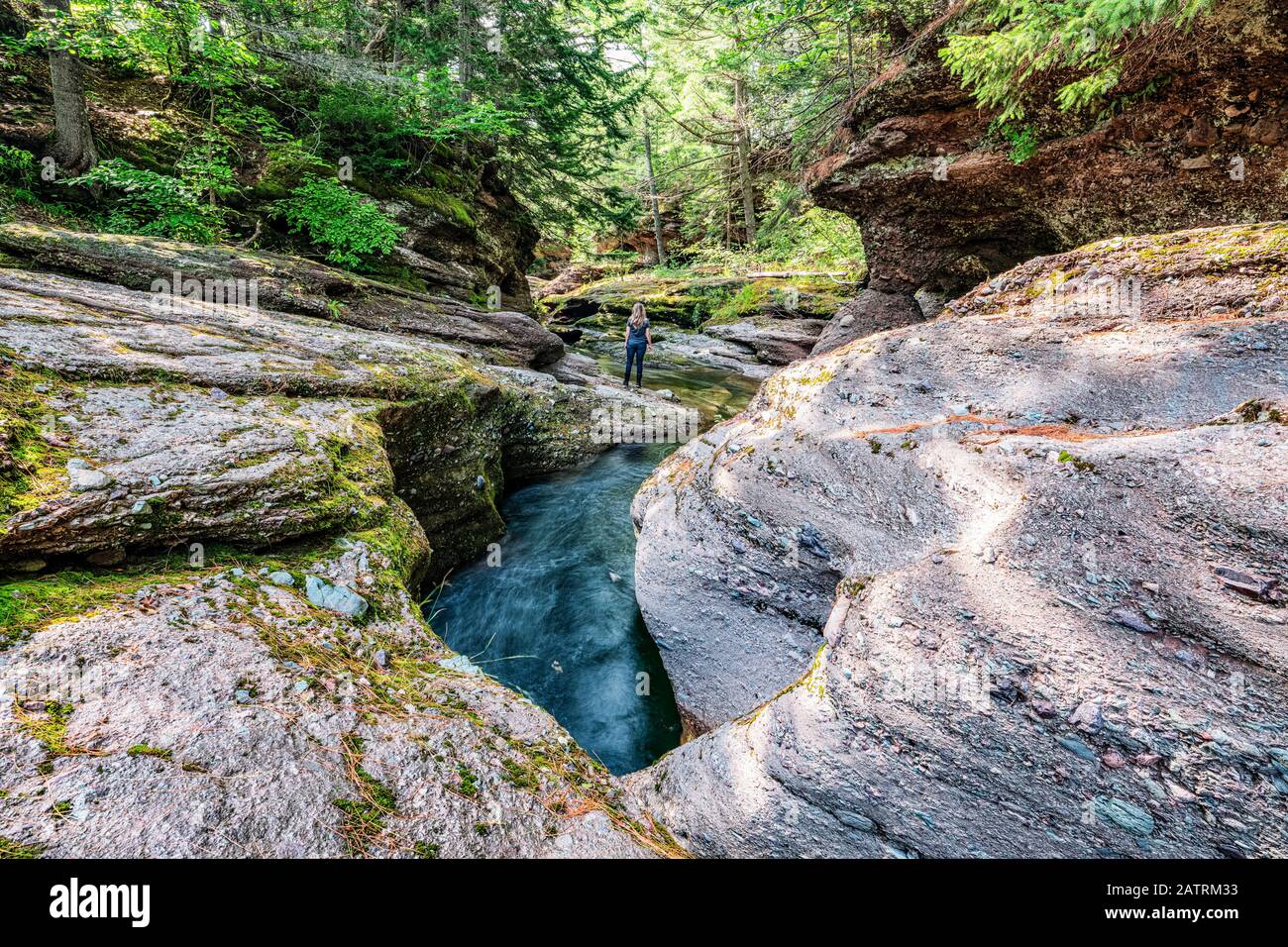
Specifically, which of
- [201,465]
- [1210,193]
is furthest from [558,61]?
[201,465]

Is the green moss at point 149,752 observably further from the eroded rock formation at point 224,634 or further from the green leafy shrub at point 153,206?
the green leafy shrub at point 153,206

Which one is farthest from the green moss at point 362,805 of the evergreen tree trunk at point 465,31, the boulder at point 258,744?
the evergreen tree trunk at point 465,31

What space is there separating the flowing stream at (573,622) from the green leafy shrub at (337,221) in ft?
20.6

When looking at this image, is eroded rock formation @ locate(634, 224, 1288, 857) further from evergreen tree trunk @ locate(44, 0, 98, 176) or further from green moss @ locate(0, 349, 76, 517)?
evergreen tree trunk @ locate(44, 0, 98, 176)

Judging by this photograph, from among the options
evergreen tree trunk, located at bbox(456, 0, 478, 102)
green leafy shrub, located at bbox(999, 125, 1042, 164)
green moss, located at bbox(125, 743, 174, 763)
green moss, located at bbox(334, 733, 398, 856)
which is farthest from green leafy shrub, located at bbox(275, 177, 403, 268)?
green leafy shrub, located at bbox(999, 125, 1042, 164)

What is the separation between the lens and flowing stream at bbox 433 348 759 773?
4504 mm

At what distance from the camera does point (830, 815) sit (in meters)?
2.40

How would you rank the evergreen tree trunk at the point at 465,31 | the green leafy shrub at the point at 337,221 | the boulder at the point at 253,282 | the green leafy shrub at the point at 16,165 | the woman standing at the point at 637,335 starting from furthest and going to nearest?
the evergreen tree trunk at the point at 465,31, the woman standing at the point at 637,335, the green leafy shrub at the point at 337,221, the green leafy shrub at the point at 16,165, the boulder at the point at 253,282

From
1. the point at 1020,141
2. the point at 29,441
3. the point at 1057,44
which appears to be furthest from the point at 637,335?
the point at 29,441

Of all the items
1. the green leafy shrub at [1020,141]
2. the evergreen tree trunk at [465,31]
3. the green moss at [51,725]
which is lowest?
the green moss at [51,725]

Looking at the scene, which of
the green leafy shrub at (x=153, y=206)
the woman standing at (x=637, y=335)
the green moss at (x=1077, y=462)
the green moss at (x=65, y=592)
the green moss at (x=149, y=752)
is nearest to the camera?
the green moss at (x=149, y=752)

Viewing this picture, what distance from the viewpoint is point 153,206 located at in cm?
838

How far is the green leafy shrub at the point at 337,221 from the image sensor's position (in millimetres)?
9914

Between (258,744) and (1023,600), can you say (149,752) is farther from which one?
(1023,600)
